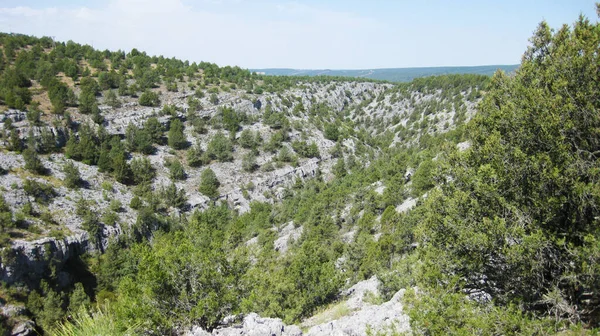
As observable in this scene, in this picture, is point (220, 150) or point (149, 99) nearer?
point (220, 150)

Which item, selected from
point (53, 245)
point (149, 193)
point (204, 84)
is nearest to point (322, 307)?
point (53, 245)

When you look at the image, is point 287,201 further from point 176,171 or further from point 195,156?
point 176,171

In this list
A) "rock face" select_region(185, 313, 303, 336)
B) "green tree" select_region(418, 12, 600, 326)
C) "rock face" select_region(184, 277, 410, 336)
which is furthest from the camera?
"rock face" select_region(184, 277, 410, 336)

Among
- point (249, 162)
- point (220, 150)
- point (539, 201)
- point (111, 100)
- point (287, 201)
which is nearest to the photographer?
point (539, 201)

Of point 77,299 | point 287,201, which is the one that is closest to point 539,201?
point 77,299

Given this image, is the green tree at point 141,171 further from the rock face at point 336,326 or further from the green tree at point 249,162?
the rock face at point 336,326

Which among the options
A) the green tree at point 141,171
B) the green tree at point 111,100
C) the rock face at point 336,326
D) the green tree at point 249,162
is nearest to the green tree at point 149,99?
the green tree at point 111,100

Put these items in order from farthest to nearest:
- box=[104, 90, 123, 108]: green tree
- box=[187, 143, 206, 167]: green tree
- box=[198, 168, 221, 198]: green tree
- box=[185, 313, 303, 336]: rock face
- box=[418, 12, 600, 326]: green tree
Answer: box=[104, 90, 123, 108]: green tree < box=[187, 143, 206, 167]: green tree < box=[198, 168, 221, 198]: green tree < box=[185, 313, 303, 336]: rock face < box=[418, 12, 600, 326]: green tree

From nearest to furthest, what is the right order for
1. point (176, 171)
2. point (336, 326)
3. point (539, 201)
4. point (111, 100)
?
point (539, 201)
point (336, 326)
point (176, 171)
point (111, 100)

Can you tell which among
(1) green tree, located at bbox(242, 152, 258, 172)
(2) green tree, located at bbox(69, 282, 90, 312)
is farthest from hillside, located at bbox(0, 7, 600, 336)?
(1) green tree, located at bbox(242, 152, 258, 172)

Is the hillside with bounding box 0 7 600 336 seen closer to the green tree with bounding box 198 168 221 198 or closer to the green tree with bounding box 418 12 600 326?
the green tree with bounding box 418 12 600 326

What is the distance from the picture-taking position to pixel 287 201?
218ft

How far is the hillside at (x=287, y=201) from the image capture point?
9773 millimetres

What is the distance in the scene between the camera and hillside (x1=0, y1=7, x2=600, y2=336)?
977cm
